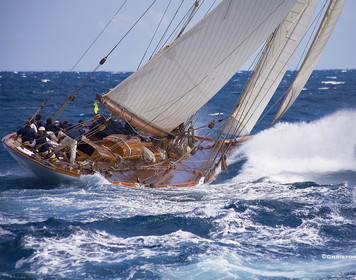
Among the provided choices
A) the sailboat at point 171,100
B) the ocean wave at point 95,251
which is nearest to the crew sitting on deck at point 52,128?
the sailboat at point 171,100

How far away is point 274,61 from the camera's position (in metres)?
24.5

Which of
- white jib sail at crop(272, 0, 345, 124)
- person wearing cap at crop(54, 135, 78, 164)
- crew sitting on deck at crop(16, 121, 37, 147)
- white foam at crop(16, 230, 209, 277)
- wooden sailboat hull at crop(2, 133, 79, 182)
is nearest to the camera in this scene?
white foam at crop(16, 230, 209, 277)

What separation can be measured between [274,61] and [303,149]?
275 inches

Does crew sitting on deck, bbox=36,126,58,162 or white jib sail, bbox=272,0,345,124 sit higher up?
white jib sail, bbox=272,0,345,124

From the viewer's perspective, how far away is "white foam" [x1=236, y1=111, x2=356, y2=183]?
2634cm

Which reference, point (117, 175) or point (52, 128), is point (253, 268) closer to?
point (117, 175)

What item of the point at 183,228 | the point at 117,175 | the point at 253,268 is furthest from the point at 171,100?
the point at 253,268

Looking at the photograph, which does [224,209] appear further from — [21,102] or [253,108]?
[21,102]

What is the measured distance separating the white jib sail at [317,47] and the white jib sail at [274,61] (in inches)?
27.0

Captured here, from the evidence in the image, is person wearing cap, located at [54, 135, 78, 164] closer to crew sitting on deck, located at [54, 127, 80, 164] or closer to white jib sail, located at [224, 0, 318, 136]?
crew sitting on deck, located at [54, 127, 80, 164]

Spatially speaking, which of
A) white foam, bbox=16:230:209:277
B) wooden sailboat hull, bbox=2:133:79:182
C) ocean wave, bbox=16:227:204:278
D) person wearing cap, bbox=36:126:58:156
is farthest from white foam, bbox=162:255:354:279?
person wearing cap, bbox=36:126:58:156

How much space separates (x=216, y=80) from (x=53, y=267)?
1180 cm

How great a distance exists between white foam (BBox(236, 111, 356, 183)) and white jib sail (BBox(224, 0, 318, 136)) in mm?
2734

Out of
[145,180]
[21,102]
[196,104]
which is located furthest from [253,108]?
[21,102]
